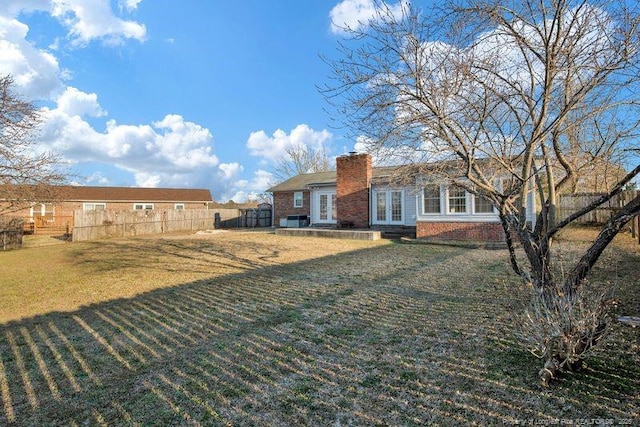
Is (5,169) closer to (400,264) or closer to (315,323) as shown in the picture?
(315,323)

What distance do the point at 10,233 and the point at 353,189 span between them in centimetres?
1641

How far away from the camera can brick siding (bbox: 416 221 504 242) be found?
13.5 meters

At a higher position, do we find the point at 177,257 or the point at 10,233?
the point at 10,233

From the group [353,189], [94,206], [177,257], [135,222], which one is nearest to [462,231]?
[353,189]

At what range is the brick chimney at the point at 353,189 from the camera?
747 inches

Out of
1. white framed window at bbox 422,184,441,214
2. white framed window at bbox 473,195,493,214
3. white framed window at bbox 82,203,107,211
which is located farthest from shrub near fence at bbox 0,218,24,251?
white framed window at bbox 473,195,493,214

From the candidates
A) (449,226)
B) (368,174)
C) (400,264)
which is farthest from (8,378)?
(368,174)

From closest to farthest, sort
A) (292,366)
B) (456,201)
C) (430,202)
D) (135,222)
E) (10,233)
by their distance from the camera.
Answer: (292,366), (456,201), (430,202), (10,233), (135,222)

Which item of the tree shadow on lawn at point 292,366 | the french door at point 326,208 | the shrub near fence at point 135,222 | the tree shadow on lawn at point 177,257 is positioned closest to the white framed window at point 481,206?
the tree shadow on lawn at point 177,257

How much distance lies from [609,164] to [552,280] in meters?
2.66

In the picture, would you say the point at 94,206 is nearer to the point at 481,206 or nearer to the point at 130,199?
the point at 130,199

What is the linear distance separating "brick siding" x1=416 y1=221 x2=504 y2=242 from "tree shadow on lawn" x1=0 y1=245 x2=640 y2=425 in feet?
27.7

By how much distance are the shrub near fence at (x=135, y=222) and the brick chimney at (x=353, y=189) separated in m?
11.9

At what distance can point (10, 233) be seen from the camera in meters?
15.6
